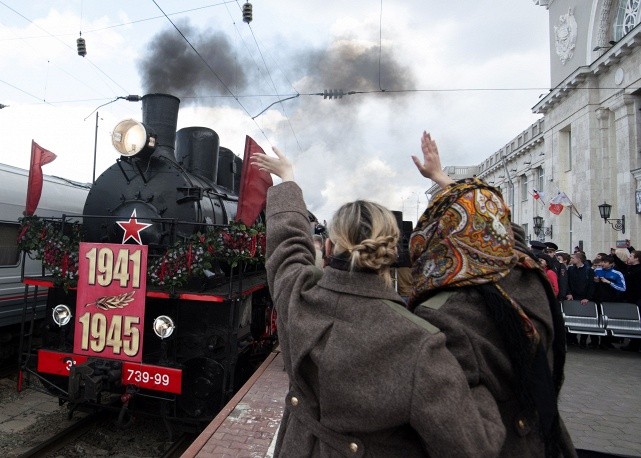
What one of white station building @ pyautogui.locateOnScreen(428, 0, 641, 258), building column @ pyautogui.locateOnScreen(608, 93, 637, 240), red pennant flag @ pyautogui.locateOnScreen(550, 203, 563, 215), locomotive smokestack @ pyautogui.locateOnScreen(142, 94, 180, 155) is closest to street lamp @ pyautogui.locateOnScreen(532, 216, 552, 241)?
white station building @ pyautogui.locateOnScreen(428, 0, 641, 258)

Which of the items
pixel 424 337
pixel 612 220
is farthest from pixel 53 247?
pixel 612 220

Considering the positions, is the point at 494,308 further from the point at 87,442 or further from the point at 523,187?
the point at 523,187

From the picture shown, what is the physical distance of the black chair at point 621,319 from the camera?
7801 mm

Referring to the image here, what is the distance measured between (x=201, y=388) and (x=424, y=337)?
3866 millimetres

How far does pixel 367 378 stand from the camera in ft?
3.75

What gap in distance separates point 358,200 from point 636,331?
28.2ft

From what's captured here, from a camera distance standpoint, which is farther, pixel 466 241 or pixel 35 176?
pixel 35 176

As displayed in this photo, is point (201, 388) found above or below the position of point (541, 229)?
below

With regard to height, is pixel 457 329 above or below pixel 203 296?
above

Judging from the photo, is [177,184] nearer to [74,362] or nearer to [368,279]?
[74,362]

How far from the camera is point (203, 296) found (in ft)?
13.9

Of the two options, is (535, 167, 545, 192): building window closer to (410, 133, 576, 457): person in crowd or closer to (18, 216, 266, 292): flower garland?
(18, 216, 266, 292): flower garland

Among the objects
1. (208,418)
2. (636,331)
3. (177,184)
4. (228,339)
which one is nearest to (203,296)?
(228,339)

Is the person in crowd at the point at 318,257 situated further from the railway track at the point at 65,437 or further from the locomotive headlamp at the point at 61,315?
the railway track at the point at 65,437
